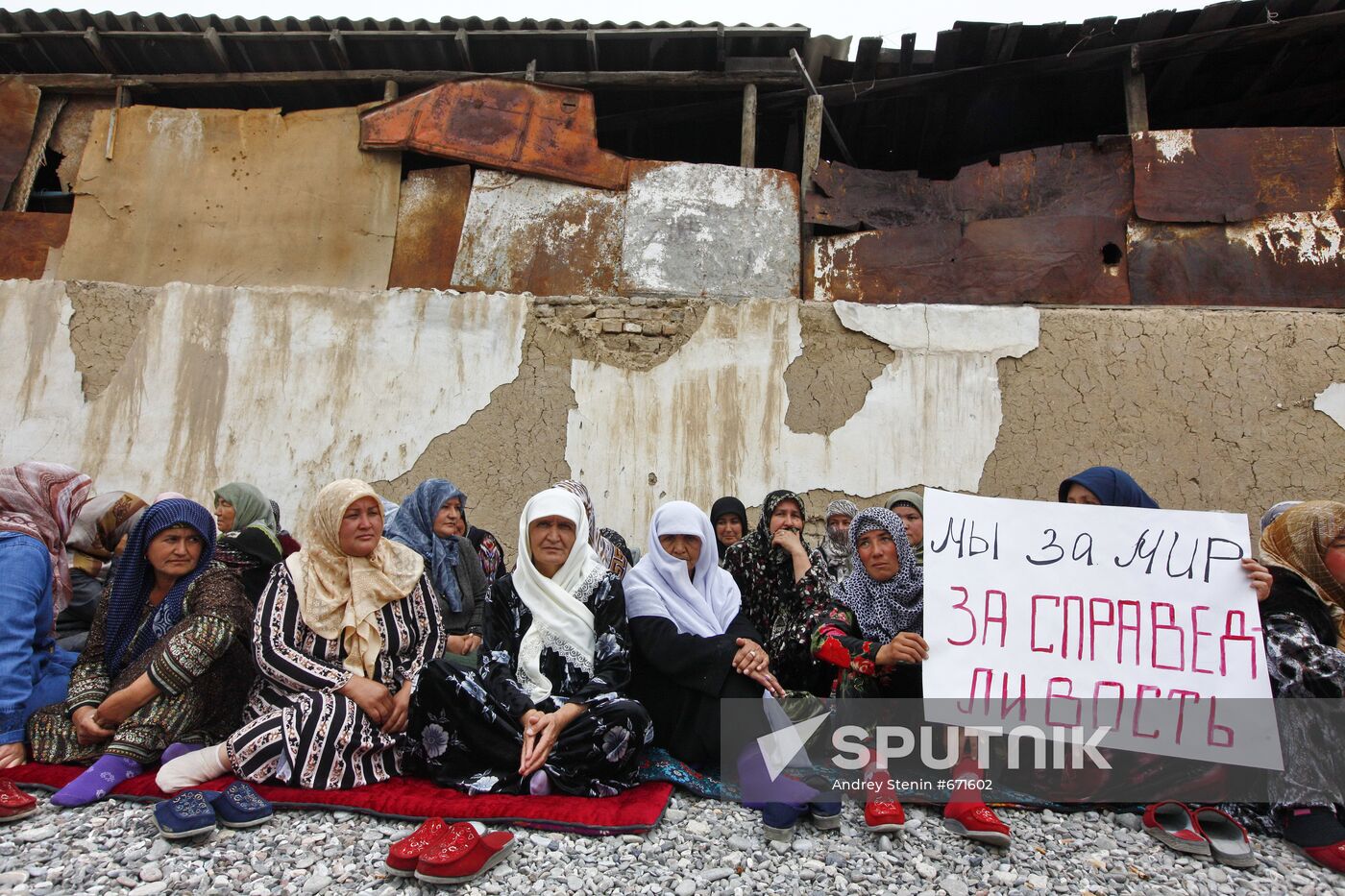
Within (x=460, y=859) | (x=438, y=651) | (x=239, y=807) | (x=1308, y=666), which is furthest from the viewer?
(x=438, y=651)

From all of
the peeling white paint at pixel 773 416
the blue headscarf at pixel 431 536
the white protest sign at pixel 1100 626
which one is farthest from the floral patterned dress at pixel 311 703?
the peeling white paint at pixel 773 416

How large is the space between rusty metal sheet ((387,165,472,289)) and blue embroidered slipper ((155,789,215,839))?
429 cm

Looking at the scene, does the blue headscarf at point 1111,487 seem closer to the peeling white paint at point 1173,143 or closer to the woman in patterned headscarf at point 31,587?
the peeling white paint at point 1173,143

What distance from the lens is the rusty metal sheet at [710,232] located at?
5.81 meters

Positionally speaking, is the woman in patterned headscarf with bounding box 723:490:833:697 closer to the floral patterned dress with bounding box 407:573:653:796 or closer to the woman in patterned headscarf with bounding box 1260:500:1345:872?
the floral patterned dress with bounding box 407:573:653:796

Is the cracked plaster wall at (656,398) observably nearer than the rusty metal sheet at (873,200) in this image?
Yes

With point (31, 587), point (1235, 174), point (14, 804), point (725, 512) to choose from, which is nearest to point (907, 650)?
point (725, 512)

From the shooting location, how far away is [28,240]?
6.19m

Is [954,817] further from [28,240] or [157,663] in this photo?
[28,240]

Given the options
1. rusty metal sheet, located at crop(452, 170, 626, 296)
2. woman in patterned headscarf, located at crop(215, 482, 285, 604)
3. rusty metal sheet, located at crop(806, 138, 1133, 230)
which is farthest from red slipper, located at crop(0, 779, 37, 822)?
rusty metal sheet, located at crop(806, 138, 1133, 230)

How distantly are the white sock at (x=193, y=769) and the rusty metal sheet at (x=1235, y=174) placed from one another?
5.97 meters

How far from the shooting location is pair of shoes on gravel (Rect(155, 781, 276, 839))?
2160 millimetres

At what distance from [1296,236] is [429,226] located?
5873 mm

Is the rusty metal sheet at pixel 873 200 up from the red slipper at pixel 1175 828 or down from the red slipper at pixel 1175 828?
up
